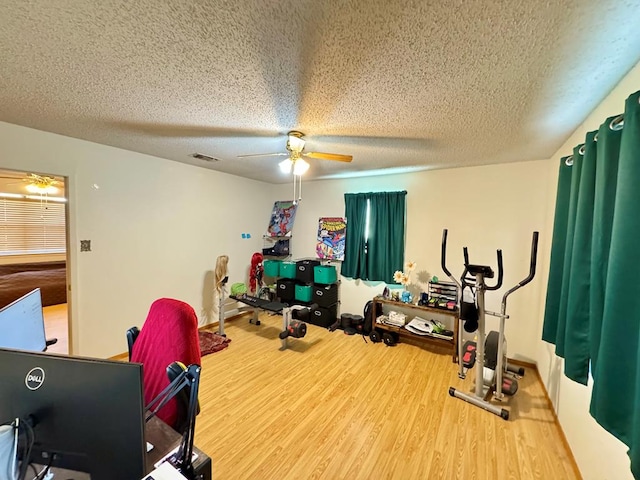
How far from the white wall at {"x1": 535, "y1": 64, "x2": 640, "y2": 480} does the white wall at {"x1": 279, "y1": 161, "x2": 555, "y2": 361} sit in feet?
2.11

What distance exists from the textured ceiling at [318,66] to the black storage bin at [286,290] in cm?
269

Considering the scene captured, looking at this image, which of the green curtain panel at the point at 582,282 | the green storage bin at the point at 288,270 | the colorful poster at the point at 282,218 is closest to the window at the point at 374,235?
the green storage bin at the point at 288,270

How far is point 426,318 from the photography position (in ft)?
12.1

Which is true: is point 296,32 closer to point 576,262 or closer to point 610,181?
point 610,181

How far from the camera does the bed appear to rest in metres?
4.22

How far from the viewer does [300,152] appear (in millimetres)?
2457

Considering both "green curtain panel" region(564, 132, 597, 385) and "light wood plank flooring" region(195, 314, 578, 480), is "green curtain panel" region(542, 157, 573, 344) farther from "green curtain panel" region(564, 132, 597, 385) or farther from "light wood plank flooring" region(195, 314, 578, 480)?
"light wood plank flooring" region(195, 314, 578, 480)

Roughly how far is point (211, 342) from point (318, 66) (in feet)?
11.3

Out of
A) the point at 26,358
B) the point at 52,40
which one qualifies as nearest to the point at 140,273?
the point at 52,40

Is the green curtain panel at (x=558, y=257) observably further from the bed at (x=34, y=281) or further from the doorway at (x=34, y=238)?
the bed at (x=34, y=281)

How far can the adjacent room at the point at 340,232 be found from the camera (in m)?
1.02

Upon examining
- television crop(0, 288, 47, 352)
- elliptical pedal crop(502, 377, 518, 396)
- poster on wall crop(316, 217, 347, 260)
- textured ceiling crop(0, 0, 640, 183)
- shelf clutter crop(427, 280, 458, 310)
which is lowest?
elliptical pedal crop(502, 377, 518, 396)

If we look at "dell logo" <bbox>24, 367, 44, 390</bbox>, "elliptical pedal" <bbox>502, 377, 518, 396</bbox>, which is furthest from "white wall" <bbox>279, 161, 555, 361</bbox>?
"dell logo" <bbox>24, 367, 44, 390</bbox>

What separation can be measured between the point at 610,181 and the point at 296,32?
160 cm
